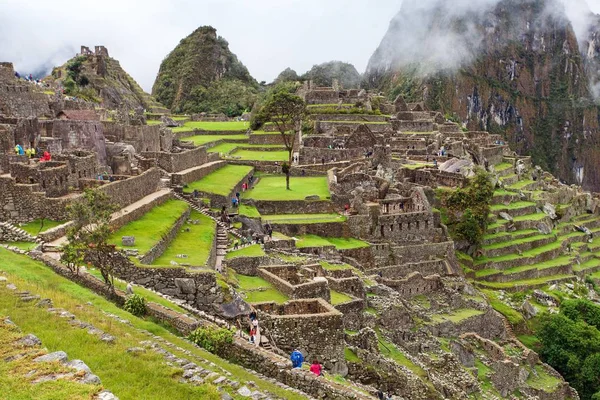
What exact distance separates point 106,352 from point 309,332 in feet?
26.8

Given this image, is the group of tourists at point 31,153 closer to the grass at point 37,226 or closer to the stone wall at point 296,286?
the grass at point 37,226

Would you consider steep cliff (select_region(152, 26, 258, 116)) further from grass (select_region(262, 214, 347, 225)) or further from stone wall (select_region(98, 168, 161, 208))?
stone wall (select_region(98, 168, 161, 208))

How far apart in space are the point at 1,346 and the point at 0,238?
10.8 metres

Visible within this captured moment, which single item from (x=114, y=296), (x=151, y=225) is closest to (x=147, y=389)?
(x=114, y=296)

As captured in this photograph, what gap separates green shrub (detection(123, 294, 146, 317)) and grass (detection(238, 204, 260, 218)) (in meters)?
17.7

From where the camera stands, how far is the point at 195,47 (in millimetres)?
125562

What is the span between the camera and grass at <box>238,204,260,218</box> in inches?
1312

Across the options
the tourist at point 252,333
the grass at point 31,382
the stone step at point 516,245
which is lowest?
the stone step at point 516,245

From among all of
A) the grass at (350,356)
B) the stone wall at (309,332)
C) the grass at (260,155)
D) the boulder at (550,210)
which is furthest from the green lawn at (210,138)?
the stone wall at (309,332)

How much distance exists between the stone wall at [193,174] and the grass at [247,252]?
956 cm

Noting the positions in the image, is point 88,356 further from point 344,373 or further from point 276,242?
point 276,242

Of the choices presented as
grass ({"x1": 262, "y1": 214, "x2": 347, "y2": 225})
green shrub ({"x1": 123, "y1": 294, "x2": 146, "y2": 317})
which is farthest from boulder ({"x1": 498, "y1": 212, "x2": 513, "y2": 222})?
green shrub ({"x1": 123, "y1": 294, "x2": 146, "y2": 317})

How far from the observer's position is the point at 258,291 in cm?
2128

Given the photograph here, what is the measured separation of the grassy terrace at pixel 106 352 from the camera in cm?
955
